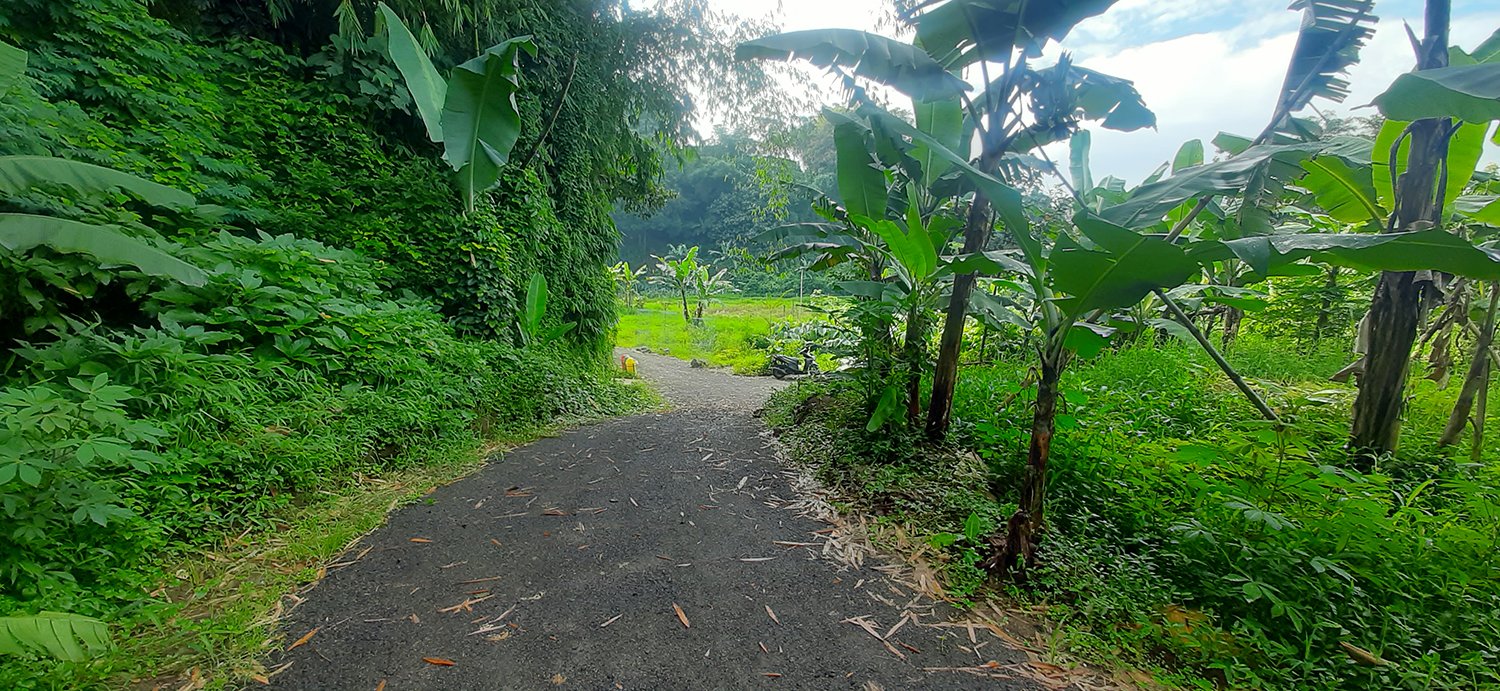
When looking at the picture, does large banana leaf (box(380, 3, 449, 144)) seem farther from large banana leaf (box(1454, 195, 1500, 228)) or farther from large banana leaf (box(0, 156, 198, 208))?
large banana leaf (box(1454, 195, 1500, 228))

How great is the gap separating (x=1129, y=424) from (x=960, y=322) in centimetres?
110

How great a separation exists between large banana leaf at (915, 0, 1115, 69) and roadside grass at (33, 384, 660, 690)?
12.8 feet

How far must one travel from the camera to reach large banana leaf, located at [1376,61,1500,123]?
1.55 meters

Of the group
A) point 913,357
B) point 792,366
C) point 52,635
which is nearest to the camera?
point 52,635

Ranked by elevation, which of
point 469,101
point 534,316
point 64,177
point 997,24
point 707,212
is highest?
point 707,212

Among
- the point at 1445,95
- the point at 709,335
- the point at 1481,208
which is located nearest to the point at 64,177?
the point at 1445,95

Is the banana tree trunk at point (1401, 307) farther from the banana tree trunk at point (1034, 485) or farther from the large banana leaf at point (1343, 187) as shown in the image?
the banana tree trunk at point (1034, 485)

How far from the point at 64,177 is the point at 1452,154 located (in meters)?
6.28

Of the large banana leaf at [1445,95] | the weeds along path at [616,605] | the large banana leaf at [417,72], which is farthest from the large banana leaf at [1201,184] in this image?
the large banana leaf at [417,72]

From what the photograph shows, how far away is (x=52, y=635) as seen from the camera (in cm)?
125

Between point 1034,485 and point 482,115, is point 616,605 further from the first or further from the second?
point 482,115

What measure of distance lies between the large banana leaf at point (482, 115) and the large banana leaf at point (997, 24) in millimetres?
2888

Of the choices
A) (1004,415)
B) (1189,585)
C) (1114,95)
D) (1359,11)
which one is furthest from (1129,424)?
(1359,11)

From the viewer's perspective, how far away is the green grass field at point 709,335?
40.0 feet
